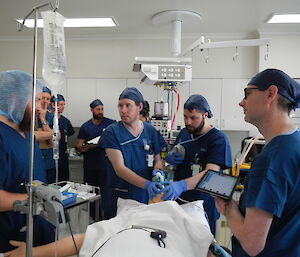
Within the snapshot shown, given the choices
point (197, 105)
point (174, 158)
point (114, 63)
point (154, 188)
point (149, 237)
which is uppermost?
point (114, 63)

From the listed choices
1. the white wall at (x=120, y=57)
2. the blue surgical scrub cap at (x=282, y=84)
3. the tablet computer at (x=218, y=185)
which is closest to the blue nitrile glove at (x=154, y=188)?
the tablet computer at (x=218, y=185)

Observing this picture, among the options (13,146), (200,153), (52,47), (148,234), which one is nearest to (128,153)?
(200,153)

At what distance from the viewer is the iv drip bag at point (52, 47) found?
96 centimetres

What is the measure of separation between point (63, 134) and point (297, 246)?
9.76ft

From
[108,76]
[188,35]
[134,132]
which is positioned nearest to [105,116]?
[108,76]

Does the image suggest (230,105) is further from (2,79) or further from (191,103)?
(2,79)

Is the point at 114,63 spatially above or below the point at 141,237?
above

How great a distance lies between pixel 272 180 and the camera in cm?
91

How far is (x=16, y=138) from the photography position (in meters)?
1.25

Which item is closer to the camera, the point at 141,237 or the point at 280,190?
the point at 280,190

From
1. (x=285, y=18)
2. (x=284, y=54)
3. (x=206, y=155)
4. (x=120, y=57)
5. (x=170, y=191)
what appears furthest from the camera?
(x=120, y=57)

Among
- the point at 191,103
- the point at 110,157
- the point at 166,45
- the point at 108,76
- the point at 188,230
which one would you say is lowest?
the point at 188,230

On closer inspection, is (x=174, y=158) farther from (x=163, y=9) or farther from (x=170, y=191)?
(x=163, y=9)

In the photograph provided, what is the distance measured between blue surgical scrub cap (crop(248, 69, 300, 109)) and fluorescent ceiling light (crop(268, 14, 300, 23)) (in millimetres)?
2679
